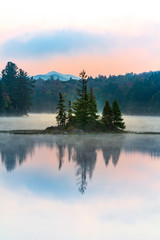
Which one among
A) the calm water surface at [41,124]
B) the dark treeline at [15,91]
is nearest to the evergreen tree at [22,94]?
the dark treeline at [15,91]

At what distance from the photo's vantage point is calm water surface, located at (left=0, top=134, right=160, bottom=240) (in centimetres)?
674

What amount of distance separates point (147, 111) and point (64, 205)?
563ft

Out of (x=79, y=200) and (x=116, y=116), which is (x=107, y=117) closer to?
(x=116, y=116)

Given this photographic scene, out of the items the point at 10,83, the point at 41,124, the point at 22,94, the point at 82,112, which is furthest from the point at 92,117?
the point at 10,83

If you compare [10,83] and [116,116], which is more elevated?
[10,83]

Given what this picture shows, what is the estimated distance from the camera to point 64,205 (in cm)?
827

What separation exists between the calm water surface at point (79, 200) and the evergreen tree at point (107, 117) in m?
23.4

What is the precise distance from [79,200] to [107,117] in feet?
100

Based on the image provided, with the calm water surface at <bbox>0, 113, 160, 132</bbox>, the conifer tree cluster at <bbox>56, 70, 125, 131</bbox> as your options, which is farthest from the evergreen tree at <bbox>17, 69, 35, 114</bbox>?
the conifer tree cluster at <bbox>56, 70, 125, 131</bbox>

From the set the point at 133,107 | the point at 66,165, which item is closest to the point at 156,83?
the point at 133,107

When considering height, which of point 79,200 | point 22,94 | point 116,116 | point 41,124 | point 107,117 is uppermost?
point 22,94

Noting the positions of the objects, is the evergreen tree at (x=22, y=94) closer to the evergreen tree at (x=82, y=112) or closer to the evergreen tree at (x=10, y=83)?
the evergreen tree at (x=10, y=83)

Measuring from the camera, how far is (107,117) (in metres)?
38.9

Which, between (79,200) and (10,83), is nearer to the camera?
(79,200)
